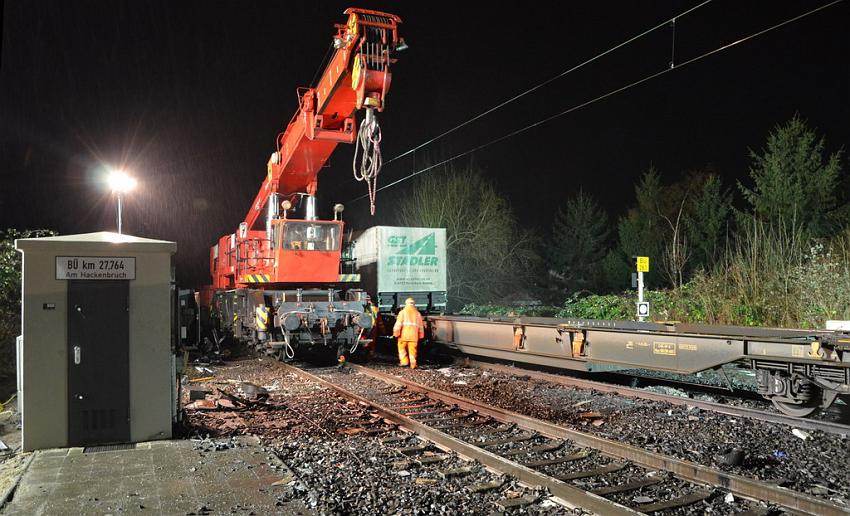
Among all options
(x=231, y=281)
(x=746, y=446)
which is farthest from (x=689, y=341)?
(x=231, y=281)

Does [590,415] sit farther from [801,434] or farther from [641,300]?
[641,300]

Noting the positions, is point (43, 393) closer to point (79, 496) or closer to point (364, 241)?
point (79, 496)

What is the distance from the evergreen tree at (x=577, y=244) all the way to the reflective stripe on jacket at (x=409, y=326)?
24.5m

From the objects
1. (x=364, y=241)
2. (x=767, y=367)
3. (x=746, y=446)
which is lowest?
(x=746, y=446)

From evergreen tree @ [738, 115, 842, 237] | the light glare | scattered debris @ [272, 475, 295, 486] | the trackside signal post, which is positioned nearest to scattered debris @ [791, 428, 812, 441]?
scattered debris @ [272, 475, 295, 486]

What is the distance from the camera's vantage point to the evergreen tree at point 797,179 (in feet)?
82.8

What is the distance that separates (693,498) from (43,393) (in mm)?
5858

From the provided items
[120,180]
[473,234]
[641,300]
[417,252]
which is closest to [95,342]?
[120,180]

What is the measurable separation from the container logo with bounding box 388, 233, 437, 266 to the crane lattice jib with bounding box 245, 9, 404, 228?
4.31m

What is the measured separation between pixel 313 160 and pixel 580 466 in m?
8.12

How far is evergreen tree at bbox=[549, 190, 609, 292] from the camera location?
36.9 meters

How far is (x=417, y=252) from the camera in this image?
1772cm

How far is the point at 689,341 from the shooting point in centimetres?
848

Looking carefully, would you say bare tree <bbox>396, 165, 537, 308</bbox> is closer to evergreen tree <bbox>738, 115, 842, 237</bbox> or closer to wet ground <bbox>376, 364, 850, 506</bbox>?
evergreen tree <bbox>738, 115, 842, 237</bbox>
